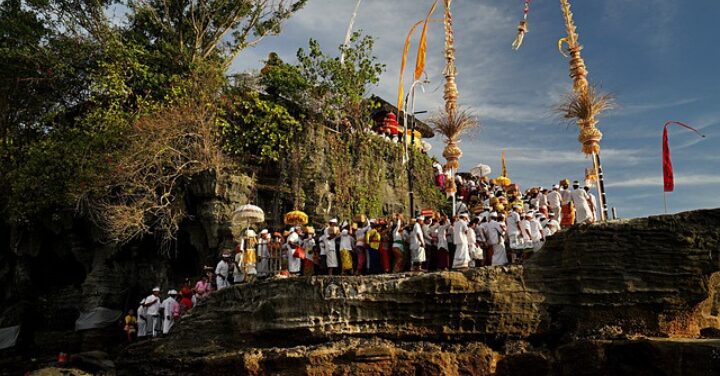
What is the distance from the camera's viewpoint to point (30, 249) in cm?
2312

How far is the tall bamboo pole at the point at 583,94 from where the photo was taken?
51.0 feet

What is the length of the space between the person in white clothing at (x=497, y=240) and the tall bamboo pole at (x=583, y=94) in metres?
2.86

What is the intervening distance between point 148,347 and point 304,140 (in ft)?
29.6

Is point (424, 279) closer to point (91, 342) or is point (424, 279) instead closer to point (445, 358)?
point (445, 358)

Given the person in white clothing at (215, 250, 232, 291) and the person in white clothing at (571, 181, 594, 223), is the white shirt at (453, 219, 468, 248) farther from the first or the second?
the person in white clothing at (215, 250, 232, 291)

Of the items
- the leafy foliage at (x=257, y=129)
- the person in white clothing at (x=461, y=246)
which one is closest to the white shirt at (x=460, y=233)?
the person in white clothing at (x=461, y=246)

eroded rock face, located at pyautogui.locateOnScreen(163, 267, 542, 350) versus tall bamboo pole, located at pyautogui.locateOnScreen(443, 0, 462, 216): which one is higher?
tall bamboo pole, located at pyautogui.locateOnScreen(443, 0, 462, 216)

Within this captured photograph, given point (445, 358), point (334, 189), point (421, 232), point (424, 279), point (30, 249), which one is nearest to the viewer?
point (445, 358)

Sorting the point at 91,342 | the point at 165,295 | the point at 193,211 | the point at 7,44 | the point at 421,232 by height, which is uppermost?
the point at 7,44

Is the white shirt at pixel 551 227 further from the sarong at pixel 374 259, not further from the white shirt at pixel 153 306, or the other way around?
the white shirt at pixel 153 306

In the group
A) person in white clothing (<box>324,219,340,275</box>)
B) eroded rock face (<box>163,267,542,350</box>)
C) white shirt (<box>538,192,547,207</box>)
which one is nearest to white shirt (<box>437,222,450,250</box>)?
eroded rock face (<box>163,267,542,350</box>)

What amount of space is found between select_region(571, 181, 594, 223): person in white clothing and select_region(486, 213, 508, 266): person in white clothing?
2.58 meters

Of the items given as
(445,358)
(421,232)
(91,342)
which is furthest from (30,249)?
(445,358)

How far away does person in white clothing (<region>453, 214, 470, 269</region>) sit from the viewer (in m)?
13.8
